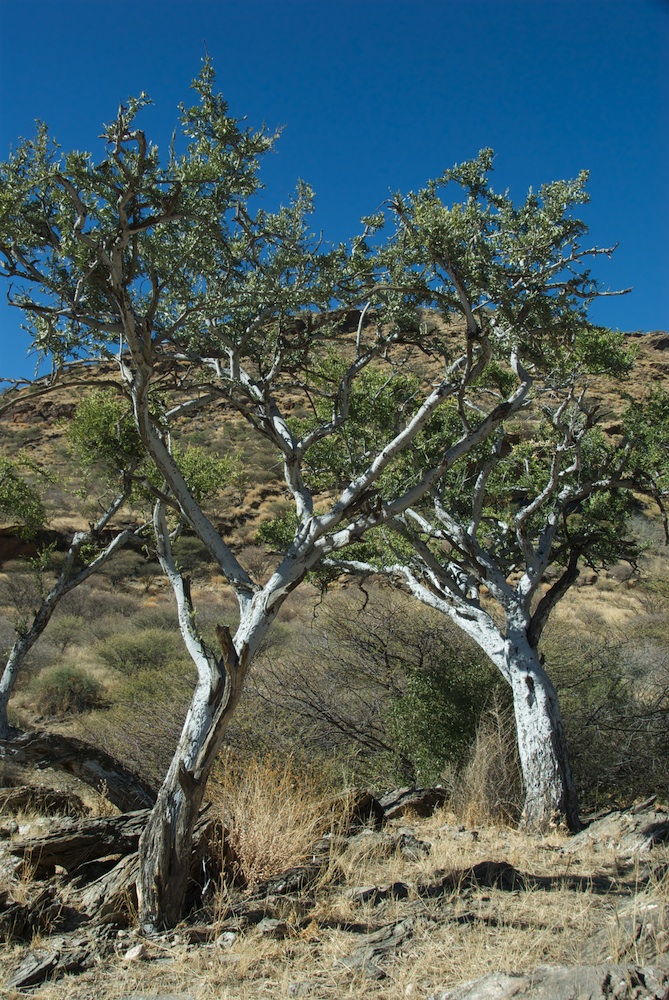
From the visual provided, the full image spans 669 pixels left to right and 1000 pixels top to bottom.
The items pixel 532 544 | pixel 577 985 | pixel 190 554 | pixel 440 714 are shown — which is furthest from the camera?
pixel 190 554

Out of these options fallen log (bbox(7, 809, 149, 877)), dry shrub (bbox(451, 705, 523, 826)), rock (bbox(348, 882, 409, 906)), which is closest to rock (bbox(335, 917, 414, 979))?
rock (bbox(348, 882, 409, 906))

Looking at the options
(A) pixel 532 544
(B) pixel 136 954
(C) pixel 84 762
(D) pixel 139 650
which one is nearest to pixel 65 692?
(D) pixel 139 650

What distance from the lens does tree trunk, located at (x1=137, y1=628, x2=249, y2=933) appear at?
5086mm

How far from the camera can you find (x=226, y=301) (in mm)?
7281

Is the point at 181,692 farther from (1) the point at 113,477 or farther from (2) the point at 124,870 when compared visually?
(2) the point at 124,870

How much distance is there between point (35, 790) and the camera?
8.13m

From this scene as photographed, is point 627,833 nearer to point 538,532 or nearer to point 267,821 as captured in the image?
point 267,821

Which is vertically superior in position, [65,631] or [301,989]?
[65,631]

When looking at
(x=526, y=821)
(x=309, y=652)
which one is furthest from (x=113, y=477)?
(x=526, y=821)

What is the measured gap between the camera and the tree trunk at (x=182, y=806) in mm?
5086

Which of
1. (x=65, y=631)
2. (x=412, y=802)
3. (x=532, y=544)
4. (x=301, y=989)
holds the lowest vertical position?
(x=301, y=989)

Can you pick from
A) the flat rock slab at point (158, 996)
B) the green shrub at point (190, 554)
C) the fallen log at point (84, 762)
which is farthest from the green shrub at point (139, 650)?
the flat rock slab at point (158, 996)

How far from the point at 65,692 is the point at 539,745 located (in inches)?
448

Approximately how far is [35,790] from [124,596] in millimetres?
19208
